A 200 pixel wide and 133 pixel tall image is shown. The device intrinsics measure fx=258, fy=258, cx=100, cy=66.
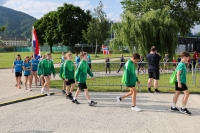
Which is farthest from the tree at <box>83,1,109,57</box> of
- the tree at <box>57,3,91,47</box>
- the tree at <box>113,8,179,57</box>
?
the tree at <box>113,8,179,57</box>

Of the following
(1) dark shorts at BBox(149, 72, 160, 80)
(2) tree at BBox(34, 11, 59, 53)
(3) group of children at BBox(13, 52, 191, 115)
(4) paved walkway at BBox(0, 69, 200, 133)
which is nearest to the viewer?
(4) paved walkway at BBox(0, 69, 200, 133)

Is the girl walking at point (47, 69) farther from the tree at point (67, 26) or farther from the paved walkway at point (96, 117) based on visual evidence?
the tree at point (67, 26)

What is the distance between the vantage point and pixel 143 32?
26.5 meters

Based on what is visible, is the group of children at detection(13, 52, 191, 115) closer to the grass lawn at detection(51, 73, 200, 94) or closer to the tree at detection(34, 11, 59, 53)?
the grass lawn at detection(51, 73, 200, 94)

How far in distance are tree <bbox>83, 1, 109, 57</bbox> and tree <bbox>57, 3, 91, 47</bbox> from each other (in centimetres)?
1584

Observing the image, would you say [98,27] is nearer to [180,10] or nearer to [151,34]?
[180,10]

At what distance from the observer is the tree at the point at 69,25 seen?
216 ft

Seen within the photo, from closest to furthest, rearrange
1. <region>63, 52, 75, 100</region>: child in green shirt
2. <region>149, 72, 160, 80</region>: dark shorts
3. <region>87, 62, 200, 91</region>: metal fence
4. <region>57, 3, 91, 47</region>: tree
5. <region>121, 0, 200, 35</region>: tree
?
<region>63, 52, 75, 100</region>: child in green shirt
<region>149, 72, 160, 80</region>: dark shorts
<region>87, 62, 200, 91</region>: metal fence
<region>121, 0, 200, 35</region>: tree
<region>57, 3, 91, 47</region>: tree

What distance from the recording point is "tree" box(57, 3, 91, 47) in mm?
65812

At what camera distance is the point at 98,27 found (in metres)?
49.8

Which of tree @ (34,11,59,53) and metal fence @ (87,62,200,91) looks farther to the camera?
tree @ (34,11,59,53)

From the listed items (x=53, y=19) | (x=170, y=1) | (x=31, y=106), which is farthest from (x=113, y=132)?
(x=53, y=19)

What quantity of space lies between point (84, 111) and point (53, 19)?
64947mm

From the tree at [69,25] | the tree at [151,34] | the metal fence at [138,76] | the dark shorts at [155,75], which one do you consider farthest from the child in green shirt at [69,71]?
the tree at [69,25]
